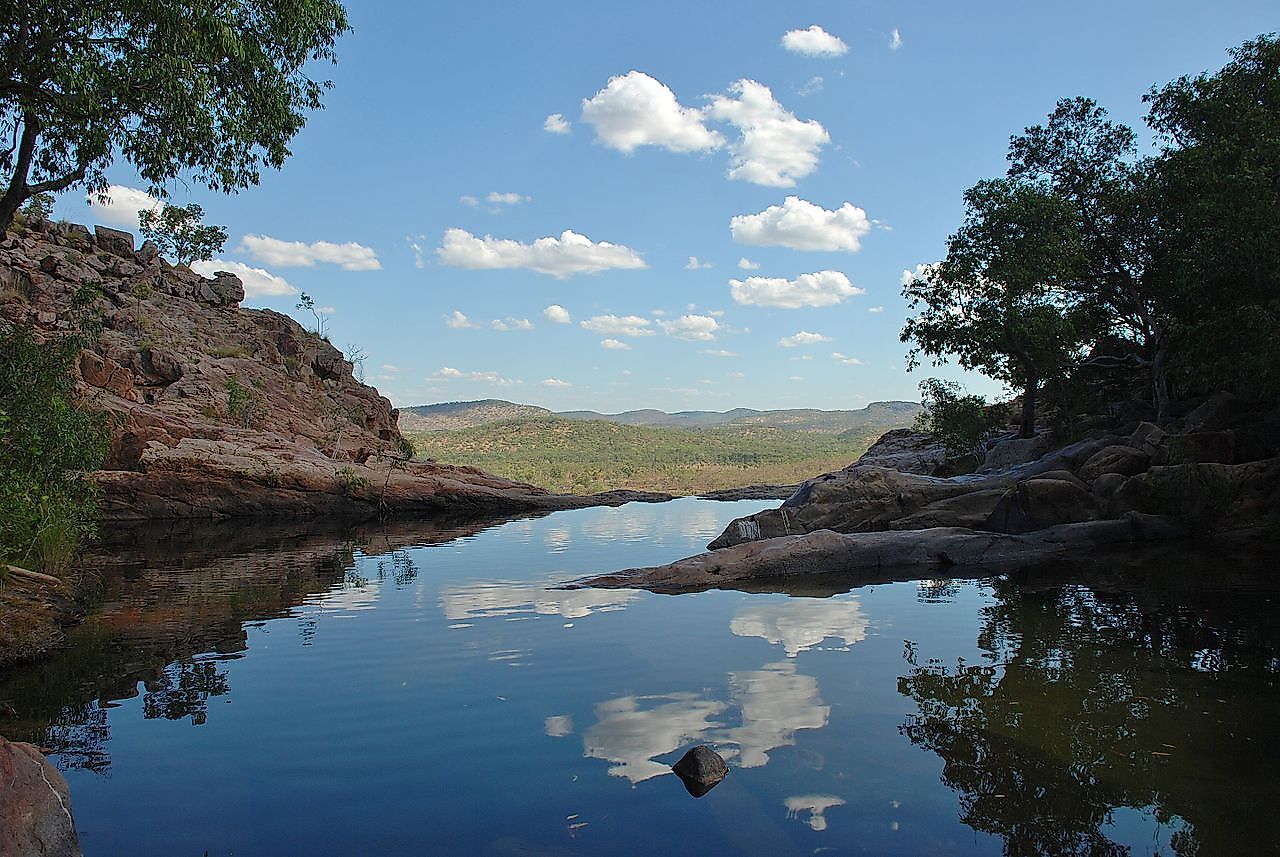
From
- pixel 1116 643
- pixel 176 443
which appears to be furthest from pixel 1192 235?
pixel 176 443

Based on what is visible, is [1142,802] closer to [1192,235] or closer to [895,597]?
[895,597]

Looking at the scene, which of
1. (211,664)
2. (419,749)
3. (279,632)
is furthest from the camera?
(279,632)

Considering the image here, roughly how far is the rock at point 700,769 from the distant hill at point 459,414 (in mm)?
156615

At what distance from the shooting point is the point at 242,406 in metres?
42.5

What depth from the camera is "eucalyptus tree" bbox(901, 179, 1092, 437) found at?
29.2 meters

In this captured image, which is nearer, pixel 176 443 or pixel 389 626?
pixel 389 626

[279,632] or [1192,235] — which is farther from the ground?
[1192,235]

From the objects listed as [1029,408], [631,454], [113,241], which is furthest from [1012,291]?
[631,454]

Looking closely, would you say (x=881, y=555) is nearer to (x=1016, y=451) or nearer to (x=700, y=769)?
(x=1016, y=451)

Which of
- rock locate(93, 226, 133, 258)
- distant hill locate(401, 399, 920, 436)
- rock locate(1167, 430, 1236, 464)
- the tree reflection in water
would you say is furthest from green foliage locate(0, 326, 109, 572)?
distant hill locate(401, 399, 920, 436)

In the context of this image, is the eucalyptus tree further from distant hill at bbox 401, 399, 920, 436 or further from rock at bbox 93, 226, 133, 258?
distant hill at bbox 401, 399, 920, 436

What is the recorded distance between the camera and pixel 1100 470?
80.4ft

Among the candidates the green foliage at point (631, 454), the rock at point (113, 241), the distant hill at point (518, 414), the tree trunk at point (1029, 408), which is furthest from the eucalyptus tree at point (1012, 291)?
the distant hill at point (518, 414)

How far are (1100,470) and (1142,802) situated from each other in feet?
67.3
